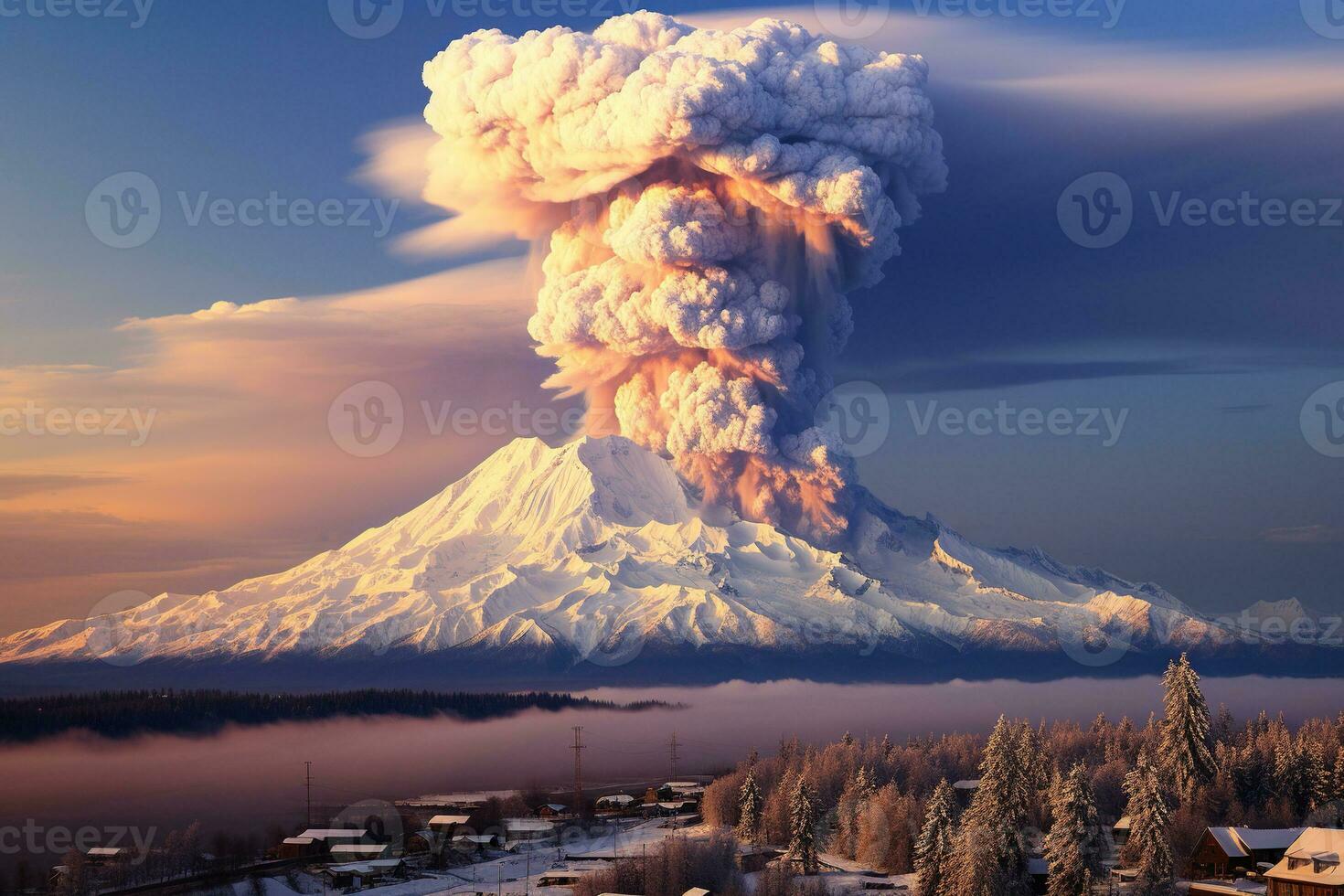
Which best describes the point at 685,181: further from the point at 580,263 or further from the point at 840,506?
the point at 840,506

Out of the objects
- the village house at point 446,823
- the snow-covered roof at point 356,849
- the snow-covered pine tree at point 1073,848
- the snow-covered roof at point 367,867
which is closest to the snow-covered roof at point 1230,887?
the snow-covered pine tree at point 1073,848

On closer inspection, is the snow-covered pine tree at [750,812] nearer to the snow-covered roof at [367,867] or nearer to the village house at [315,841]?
the snow-covered roof at [367,867]

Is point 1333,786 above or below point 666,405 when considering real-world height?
below

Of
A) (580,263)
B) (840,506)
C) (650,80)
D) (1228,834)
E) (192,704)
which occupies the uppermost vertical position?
(650,80)

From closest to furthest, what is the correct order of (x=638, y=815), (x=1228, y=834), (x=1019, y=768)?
1. (x=1228, y=834)
2. (x=1019, y=768)
3. (x=638, y=815)

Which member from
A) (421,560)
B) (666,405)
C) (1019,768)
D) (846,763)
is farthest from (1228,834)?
(421,560)

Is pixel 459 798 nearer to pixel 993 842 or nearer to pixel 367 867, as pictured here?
pixel 367 867

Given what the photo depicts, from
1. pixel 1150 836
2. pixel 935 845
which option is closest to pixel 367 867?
pixel 935 845

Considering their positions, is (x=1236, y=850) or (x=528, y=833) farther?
(x=528, y=833)
